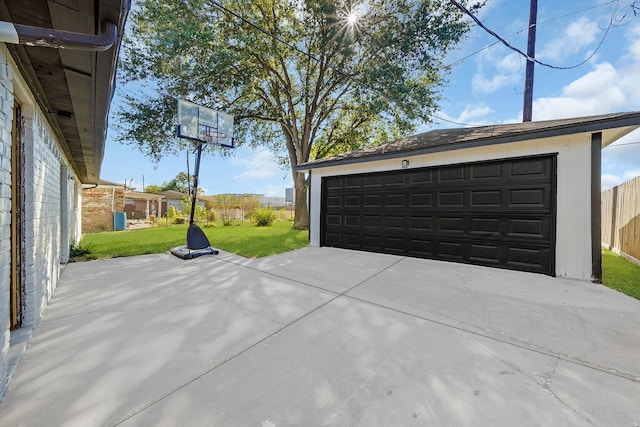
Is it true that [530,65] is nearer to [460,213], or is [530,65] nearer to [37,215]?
[460,213]

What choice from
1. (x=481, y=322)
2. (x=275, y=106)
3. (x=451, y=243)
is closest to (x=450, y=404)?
(x=481, y=322)

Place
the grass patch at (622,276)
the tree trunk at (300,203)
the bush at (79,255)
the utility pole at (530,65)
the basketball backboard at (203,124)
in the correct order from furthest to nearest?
the tree trunk at (300,203) → the utility pole at (530,65) → the basketball backboard at (203,124) → the bush at (79,255) → the grass patch at (622,276)

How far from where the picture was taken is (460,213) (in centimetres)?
484

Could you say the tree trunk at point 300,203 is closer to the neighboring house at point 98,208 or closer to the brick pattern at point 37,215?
the brick pattern at point 37,215

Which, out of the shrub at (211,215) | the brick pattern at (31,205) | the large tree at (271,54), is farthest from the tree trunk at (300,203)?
the brick pattern at (31,205)

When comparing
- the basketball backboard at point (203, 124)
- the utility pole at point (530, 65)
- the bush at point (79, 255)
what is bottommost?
the bush at point (79, 255)

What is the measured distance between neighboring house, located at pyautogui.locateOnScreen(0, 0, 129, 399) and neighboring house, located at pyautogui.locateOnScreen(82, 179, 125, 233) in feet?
35.1

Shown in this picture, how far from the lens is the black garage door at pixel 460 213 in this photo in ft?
13.6

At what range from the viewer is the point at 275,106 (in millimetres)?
11023

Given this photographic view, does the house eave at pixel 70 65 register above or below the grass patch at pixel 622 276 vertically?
above

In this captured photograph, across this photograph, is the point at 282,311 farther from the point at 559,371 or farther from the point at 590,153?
the point at 590,153

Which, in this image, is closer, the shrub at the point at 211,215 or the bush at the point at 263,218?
the bush at the point at 263,218

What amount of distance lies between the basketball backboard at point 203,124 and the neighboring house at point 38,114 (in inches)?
73.1

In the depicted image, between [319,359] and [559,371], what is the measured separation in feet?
5.36
